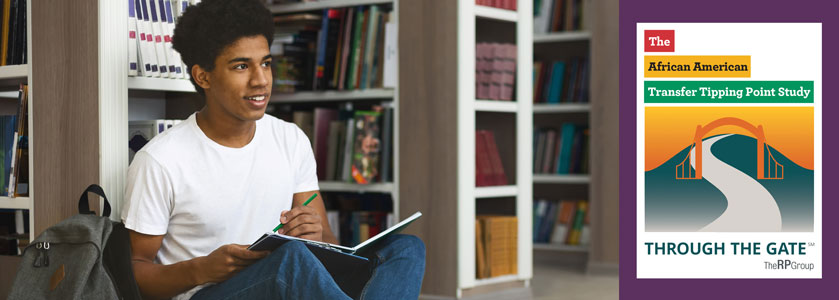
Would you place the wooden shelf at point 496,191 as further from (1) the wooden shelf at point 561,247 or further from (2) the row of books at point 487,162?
(1) the wooden shelf at point 561,247

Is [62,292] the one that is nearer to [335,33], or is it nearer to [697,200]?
[697,200]

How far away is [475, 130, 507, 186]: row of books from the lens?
3672 millimetres

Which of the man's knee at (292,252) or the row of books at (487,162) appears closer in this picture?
the man's knee at (292,252)

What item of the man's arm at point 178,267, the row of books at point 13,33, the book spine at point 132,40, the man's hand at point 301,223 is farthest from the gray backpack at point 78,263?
the row of books at point 13,33

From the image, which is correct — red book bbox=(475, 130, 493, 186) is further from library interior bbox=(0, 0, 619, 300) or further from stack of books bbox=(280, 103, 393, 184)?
stack of books bbox=(280, 103, 393, 184)

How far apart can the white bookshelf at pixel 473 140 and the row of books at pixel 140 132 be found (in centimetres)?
154

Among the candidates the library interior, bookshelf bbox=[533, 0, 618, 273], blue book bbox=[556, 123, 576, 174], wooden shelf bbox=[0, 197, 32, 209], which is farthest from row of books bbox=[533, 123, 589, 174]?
wooden shelf bbox=[0, 197, 32, 209]

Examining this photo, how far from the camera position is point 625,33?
2584 mm

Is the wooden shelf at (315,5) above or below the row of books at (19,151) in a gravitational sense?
above

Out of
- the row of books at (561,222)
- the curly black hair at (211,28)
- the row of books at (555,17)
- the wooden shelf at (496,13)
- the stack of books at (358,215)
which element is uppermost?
the row of books at (555,17)

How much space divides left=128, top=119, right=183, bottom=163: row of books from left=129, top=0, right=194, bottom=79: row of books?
4.7 inches

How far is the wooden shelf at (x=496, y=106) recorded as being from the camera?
3.58m

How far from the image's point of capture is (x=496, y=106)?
366cm

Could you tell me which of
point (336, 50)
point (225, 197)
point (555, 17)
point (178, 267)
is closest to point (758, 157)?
point (225, 197)
